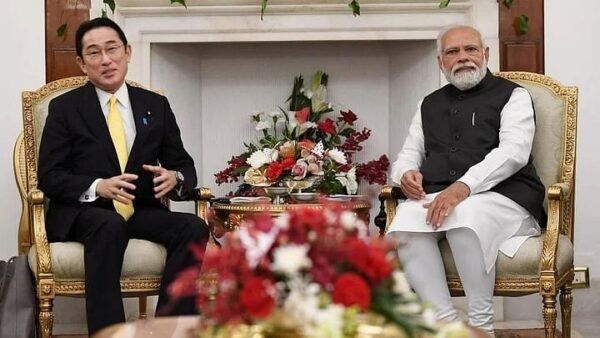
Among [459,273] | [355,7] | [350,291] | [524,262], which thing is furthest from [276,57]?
[350,291]

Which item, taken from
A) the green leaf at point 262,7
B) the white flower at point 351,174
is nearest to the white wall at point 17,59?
the green leaf at point 262,7

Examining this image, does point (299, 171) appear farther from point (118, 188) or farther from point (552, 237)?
point (552, 237)

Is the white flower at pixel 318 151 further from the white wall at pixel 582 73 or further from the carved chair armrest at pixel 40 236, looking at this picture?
the carved chair armrest at pixel 40 236

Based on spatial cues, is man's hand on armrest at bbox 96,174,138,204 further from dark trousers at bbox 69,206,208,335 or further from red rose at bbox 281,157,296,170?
red rose at bbox 281,157,296,170

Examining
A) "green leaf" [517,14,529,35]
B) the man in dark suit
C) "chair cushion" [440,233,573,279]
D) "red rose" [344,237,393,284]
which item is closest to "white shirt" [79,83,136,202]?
the man in dark suit

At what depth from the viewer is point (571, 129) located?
4215mm

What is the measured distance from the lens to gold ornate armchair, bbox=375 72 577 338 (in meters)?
3.76

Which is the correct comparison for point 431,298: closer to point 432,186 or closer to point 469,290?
point 469,290

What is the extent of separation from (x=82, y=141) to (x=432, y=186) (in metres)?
1.38

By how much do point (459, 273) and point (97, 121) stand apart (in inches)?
59.6

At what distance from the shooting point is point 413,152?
14.2 feet

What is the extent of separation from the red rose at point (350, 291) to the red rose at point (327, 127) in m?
3.53

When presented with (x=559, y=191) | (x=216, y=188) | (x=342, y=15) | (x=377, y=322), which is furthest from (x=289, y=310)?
(x=216, y=188)

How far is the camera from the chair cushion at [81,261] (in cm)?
386
